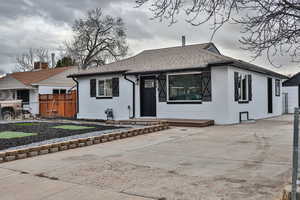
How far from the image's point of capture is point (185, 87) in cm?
1366

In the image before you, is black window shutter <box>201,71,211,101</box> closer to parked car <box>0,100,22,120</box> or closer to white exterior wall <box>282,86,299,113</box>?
white exterior wall <box>282,86,299,113</box>

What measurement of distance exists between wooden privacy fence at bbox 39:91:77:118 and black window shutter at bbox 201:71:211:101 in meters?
9.29

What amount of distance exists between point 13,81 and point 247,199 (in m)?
24.0

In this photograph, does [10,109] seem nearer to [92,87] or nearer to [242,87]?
[92,87]

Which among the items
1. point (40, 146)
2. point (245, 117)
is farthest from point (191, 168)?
point (245, 117)

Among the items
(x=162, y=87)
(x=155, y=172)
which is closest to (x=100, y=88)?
(x=162, y=87)

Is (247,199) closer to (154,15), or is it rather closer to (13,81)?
(154,15)

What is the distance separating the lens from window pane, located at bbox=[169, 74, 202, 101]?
527 inches

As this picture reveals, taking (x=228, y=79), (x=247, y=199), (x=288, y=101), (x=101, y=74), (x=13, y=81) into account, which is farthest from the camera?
(x=13, y=81)

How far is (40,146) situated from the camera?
6891 millimetres

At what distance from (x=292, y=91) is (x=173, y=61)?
36.5 ft

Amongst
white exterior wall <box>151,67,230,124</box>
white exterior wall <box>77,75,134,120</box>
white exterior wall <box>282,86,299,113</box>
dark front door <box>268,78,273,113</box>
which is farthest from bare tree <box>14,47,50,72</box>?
white exterior wall <box>151,67,230,124</box>

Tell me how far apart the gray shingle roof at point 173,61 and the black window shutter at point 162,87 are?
458 millimetres

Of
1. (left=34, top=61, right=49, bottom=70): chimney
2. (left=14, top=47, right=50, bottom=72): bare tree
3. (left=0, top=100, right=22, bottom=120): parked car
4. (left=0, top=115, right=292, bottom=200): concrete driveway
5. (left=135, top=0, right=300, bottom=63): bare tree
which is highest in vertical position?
(left=14, top=47, right=50, bottom=72): bare tree
